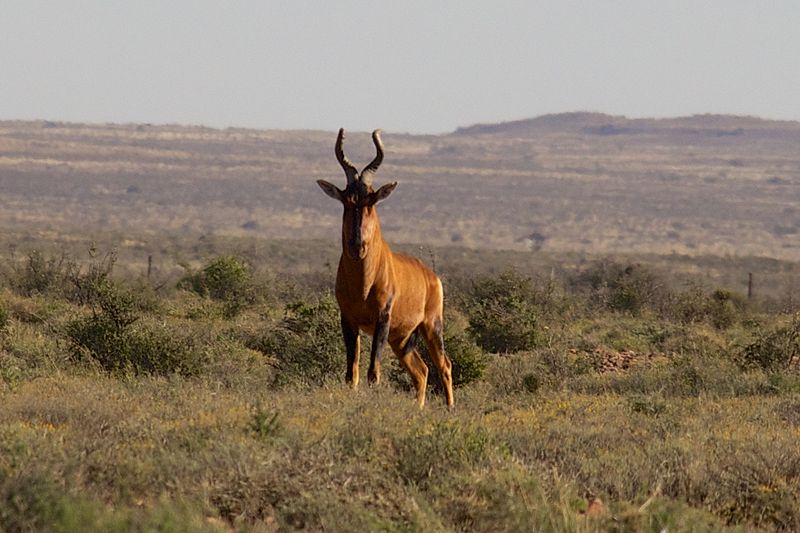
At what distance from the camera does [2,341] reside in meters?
15.9

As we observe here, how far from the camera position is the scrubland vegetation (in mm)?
7523

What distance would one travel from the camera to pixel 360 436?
28.9 feet

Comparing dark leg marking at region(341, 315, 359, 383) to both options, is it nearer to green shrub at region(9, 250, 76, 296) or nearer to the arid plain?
green shrub at region(9, 250, 76, 296)

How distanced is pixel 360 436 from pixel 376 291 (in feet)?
11.5

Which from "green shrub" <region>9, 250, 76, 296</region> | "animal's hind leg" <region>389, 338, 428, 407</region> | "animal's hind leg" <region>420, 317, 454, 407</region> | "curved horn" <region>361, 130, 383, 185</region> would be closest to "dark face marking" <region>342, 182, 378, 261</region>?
"curved horn" <region>361, 130, 383, 185</region>

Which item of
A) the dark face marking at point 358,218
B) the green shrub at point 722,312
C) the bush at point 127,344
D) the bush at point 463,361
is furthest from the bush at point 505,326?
the dark face marking at point 358,218

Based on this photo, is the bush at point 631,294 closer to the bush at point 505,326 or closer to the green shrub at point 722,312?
the green shrub at point 722,312

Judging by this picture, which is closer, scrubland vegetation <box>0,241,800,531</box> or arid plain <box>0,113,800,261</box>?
scrubland vegetation <box>0,241,800,531</box>

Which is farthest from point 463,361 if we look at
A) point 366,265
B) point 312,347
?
point 366,265

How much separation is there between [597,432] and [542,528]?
2938 millimetres

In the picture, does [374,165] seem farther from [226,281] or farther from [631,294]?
[631,294]

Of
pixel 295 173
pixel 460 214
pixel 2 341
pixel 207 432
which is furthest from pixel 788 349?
pixel 295 173

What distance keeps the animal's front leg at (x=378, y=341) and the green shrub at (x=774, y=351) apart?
6.42 metres

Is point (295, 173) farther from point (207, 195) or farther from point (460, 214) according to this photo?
point (460, 214)
